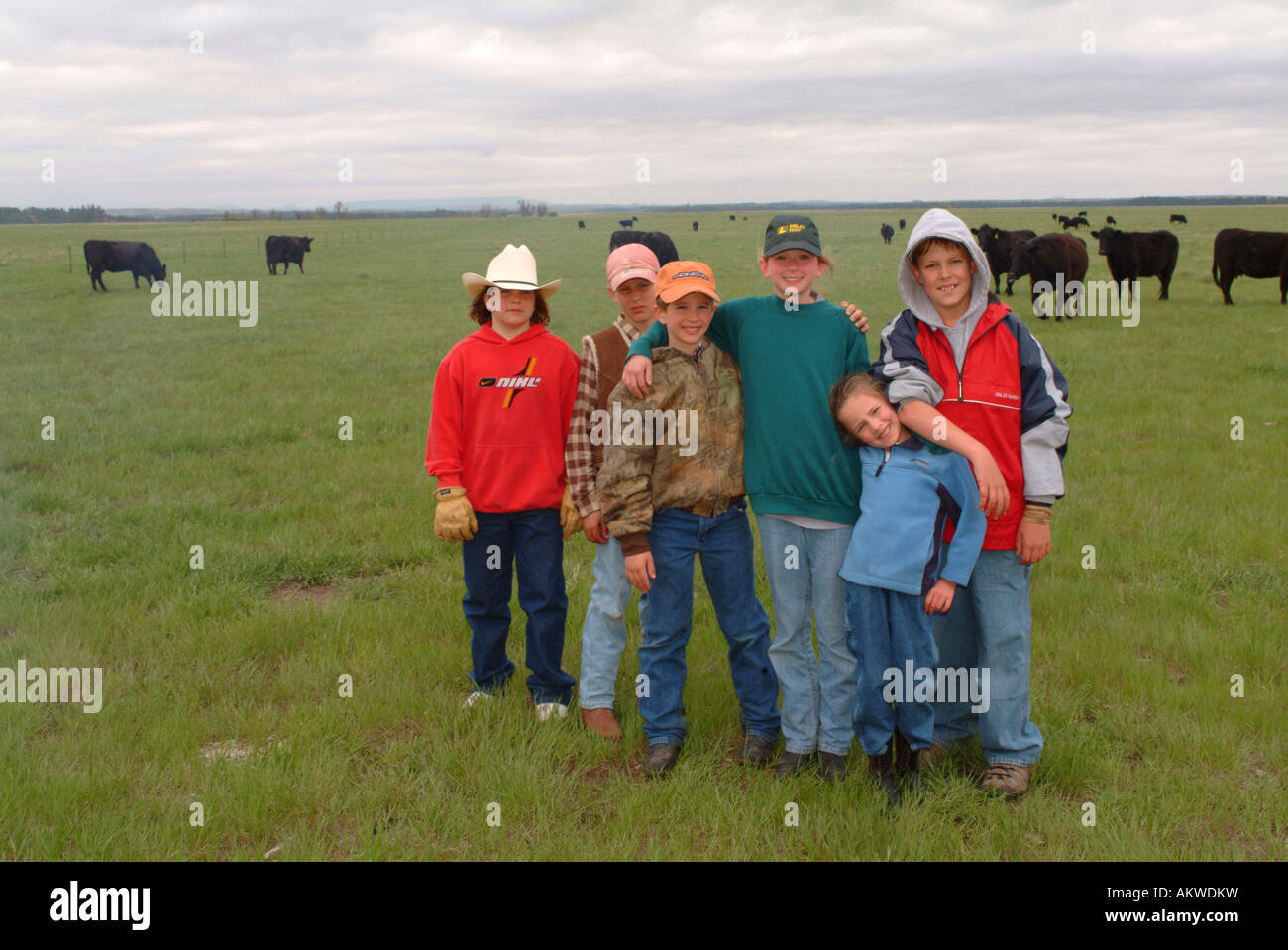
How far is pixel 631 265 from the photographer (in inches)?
153

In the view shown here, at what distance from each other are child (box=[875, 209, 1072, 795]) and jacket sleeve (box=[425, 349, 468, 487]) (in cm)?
186

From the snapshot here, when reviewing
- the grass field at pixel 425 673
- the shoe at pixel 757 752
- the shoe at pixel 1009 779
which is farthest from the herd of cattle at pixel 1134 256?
the shoe at pixel 757 752

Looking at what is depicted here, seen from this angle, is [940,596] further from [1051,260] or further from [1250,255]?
[1250,255]

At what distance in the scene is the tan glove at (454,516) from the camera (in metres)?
3.99

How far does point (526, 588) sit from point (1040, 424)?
7.62ft

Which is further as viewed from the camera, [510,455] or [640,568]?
[510,455]

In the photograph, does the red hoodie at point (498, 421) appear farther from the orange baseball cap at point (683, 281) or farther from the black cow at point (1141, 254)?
the black cow at point (1141, 254)

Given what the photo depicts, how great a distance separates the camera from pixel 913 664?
11.2 feet

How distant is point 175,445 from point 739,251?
31672 mm

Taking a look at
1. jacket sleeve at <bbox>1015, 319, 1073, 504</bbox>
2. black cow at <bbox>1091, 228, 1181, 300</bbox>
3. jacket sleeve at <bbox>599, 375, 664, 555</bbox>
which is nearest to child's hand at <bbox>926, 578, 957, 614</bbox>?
jacket sleeve at <bbox>1015, 319, 1073, 504</bbox>

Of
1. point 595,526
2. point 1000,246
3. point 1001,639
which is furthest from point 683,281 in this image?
point 1000,246

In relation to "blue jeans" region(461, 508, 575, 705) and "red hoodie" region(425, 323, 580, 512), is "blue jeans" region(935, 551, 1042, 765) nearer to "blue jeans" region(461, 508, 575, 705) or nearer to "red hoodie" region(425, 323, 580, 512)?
"blue jeans" region(461, 508, 575, 705)

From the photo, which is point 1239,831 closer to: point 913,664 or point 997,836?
point 997,836

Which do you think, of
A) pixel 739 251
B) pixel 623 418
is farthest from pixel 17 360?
pixel 739 251
